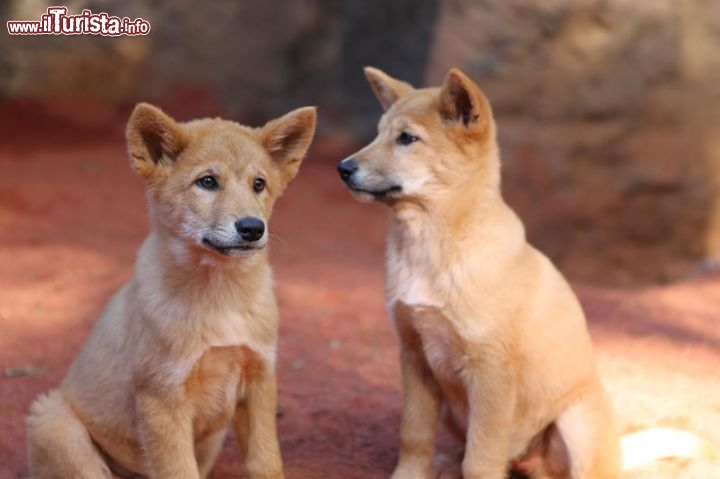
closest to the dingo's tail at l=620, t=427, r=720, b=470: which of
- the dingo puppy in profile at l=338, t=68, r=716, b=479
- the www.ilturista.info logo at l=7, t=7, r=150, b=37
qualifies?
the dingo puppy in profile at l=338, t=68, r=716, b=479

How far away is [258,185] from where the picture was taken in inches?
186

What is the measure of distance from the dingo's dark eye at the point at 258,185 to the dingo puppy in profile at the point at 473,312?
1.99 ft

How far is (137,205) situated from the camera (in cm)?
1085

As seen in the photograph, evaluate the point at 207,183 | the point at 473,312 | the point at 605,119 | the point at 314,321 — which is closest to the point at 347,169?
the point at 207,183

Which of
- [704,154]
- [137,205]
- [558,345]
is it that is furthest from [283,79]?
[558,345]

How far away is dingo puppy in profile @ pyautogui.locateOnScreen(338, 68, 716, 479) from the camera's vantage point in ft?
16.0

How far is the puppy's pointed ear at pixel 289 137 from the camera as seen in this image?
4.84m

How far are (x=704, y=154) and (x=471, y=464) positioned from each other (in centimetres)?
560

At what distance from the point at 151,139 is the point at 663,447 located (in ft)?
10.4

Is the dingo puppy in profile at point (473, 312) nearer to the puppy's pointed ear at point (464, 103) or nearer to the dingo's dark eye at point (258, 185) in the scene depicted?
the puppy's pointed ear at point (464, 103)

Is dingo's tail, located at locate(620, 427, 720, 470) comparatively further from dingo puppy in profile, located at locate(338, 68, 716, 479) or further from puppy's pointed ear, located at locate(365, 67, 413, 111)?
puppy's pointed ear, located at locate(365, 67, 413, 111)

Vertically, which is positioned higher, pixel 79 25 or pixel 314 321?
pixel 79 25

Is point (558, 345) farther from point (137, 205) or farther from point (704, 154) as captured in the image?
point (137, 205)

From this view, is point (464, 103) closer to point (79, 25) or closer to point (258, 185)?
point (258, 185)
